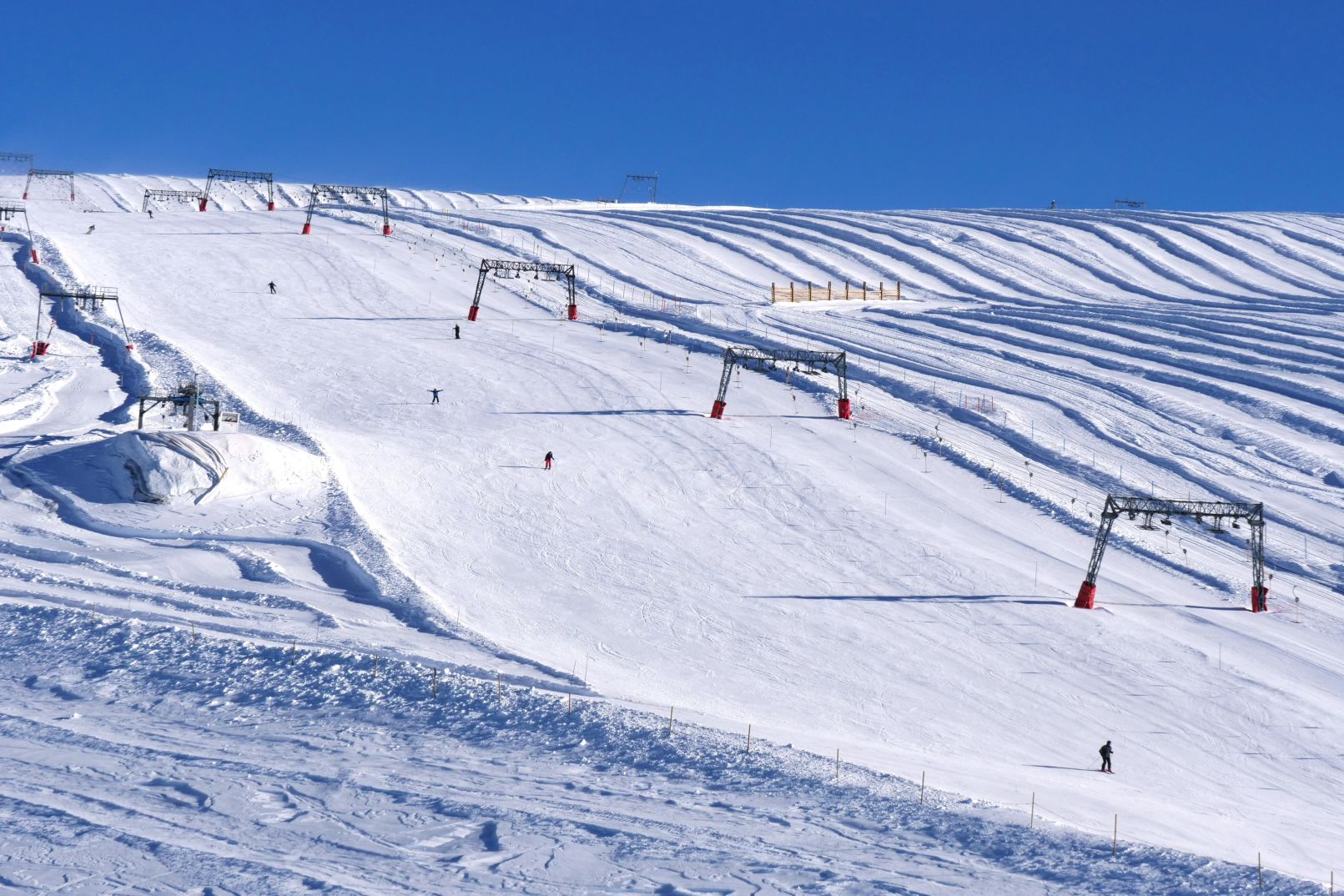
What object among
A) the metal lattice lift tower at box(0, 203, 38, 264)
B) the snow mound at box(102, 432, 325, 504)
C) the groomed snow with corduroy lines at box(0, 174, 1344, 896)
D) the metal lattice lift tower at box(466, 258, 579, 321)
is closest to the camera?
the groomed snow with corduroy lines at box(0, 174, 1344, 896)

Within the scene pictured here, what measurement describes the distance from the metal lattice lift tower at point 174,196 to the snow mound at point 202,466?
6620 cm

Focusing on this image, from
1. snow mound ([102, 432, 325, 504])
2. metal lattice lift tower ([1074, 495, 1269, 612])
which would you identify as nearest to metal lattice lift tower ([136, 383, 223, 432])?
snow mound ([102, 432, 325, 504])

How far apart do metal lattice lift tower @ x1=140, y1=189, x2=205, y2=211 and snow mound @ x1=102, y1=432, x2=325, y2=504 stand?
6620cm

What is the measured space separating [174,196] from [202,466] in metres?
82.5

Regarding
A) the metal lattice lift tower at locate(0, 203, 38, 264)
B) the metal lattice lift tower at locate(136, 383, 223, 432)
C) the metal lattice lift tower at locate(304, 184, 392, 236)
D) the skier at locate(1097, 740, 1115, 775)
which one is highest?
the metal lattice lift tower at locate(304, 184, 392, 236)

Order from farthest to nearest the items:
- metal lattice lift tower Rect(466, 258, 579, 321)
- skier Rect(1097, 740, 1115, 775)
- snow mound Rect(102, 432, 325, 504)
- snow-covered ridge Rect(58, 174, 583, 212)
Answer: snow-covered ridge Rect(58, 174, 583, 212) < metal lattice lift tower Rect(466, 258, 579, 321) < snow mound Rect(102, 432, 325, 504) < skier Rect(1097, 740, 1115, 775)

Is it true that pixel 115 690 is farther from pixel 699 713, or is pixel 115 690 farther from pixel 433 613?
pixel 699 713

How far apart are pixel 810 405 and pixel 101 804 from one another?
35.5 m

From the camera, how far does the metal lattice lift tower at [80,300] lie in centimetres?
5191

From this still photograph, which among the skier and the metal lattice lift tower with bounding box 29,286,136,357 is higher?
the metal lattice lift tower with bounding box 29,286,136,357

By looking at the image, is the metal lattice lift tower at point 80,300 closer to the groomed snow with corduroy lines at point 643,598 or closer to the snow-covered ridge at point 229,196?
the groomed snow with corduroy lines at point 643,598

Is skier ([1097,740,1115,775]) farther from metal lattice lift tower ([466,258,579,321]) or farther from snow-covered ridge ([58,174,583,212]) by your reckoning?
Answer: snow-covered ridge ([58,174,583,212])

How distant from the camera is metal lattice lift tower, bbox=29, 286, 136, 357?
5191cm

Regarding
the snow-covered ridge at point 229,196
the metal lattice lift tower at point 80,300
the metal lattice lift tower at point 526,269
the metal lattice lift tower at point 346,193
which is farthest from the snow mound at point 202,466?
the snow-covered ridge at point 229,196
